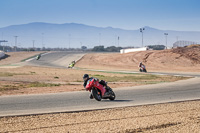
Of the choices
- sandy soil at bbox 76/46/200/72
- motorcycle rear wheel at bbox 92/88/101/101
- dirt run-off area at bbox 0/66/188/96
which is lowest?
dirt run-off area at bbox 0/66/188/96

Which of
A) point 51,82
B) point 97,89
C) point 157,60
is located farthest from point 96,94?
point 157,60

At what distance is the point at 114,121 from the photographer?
1055 centimetres

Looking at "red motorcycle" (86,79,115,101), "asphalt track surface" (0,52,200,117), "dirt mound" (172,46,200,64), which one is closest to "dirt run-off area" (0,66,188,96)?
"asphalt track surface" (0,52,200,117)

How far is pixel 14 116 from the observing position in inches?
449

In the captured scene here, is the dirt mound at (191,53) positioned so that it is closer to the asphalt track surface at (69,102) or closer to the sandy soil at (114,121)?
the asphalt track surface at (69,102)

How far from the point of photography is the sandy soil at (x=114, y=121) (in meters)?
9.38

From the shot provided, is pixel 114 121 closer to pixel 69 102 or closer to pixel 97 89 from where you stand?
pixel 69 102

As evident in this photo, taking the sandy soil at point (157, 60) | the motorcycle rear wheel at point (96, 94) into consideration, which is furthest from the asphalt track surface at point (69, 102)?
the sandy soil at point (157, 60)

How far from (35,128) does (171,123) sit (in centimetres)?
390

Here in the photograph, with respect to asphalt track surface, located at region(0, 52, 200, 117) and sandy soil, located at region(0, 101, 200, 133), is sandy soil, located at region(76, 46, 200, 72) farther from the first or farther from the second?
sandy soil, located at region(0, 101, 200, 133)

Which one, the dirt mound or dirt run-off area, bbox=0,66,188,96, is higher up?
the dirt mound

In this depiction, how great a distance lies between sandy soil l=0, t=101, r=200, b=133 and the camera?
938 cm

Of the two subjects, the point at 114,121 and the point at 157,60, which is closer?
the point at 114,121

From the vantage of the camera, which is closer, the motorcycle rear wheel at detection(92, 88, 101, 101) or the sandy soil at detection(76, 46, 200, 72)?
the motorcycle rear wheel at detection(92, 88, 101, 101)
